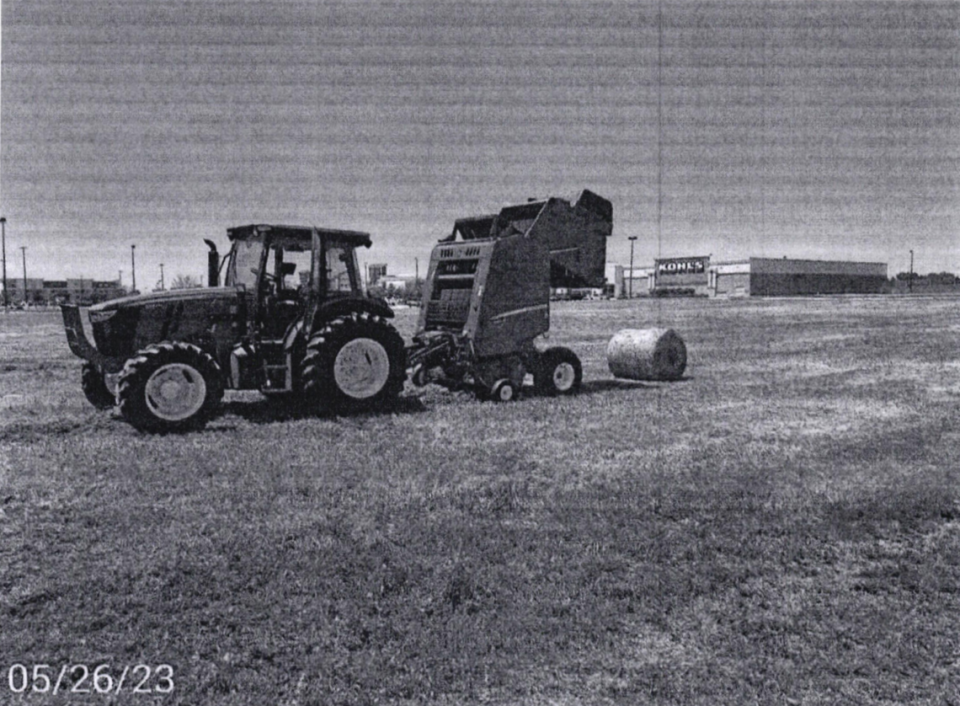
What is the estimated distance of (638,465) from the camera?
7871 millimetres

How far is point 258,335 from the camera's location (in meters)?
10.8

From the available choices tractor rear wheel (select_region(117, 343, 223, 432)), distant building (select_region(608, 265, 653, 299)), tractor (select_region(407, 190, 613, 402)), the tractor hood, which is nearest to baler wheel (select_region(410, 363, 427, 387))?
tractor (select_region(407, 190, 613, 402))

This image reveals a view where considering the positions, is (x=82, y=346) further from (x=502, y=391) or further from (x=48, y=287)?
(x=48, y=287)

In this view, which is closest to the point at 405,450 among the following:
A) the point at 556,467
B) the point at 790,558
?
the point at 556,467

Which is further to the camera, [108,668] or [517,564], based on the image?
[517,564]

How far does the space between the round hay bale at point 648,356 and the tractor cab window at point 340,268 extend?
6040mm

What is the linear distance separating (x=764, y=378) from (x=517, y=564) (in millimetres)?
11707

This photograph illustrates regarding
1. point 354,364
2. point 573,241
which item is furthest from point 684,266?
point 354,364

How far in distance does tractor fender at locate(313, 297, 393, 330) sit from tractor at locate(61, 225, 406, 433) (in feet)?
0.05

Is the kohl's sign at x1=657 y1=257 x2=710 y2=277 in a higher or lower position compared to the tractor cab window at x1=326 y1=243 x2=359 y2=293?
higher

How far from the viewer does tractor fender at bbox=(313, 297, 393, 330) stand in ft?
36.4

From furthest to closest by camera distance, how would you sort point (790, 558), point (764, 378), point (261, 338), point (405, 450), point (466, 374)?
point (764, 378), point (466, 374), point (261, 338), point (405, 450), point (790, 558)

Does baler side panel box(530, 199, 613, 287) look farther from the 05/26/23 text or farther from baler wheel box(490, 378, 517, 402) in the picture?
the 05/26/23 text

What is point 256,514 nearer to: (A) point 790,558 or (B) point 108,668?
(B) point 108,668
